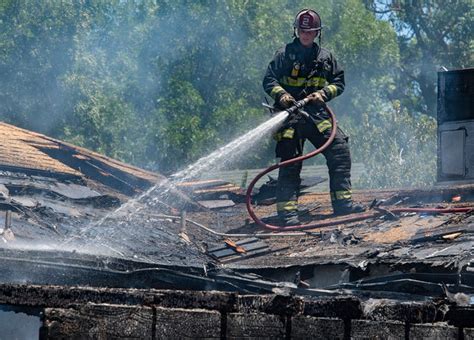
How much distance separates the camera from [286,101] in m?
10.4

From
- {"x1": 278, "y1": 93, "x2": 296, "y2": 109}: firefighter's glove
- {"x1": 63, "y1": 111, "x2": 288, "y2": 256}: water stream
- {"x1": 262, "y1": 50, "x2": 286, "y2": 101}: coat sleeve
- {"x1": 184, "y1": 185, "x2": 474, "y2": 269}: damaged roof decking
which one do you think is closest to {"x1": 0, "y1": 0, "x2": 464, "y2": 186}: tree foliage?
{"x1": 63, "y1": 111, "x2": 288, "y2": 256}: water stream

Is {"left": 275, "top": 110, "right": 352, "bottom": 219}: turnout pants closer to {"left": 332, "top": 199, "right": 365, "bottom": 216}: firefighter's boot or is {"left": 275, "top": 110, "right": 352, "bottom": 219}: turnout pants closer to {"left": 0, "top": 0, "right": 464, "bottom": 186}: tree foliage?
{"left": 332, "top": 199, "right": 365, "bottom": 216}: firefighter's boot

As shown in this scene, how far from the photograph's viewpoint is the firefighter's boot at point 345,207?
35.3 feet

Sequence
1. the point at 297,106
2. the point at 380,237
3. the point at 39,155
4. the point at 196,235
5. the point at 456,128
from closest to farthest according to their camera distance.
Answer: the point at 380,237 < the point at 297,106 < the point at 196,235 < the point at 456,128 < the point at 39,155

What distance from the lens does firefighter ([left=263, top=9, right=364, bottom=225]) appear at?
34.8 feet

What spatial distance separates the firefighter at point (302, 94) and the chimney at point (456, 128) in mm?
1548

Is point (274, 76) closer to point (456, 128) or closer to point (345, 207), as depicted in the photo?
point (345, 207)

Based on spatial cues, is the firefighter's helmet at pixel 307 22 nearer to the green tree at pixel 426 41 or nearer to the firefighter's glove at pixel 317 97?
the firefighter's glove at pixel 317 97

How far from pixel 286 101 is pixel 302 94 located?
315 mm

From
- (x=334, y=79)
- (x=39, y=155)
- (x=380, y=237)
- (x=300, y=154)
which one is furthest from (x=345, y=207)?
(x=39, y=155)

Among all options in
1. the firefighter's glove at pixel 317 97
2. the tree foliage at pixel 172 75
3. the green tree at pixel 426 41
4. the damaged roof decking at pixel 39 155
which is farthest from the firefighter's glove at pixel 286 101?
the green tree at pixel 426 41

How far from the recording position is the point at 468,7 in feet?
117

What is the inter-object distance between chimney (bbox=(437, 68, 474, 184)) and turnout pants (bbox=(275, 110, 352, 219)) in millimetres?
1513

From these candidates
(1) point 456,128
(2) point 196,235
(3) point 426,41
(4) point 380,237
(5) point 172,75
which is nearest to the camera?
(4) point 380,237
